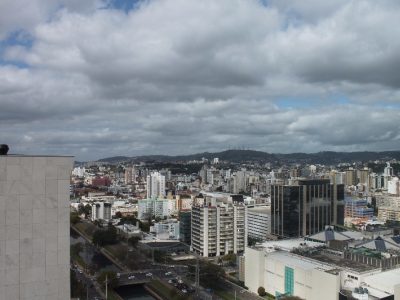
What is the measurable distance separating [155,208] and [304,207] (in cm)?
1457

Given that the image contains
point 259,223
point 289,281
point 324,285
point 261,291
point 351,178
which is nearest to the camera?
point 324,285

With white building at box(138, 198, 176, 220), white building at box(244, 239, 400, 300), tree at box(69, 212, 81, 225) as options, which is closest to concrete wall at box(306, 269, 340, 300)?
white building at box(244, 239, 400, 300)

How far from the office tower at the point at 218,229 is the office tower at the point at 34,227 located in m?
20.6

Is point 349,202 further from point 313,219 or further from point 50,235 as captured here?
point 50,235

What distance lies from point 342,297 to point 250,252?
4874 mm

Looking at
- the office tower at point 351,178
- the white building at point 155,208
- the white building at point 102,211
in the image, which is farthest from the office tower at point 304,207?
the office tower at point 351,178

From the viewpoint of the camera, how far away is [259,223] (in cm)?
2978

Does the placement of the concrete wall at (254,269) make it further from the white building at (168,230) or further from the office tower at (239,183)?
the office tower at (239,183)

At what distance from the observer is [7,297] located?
10.1ft

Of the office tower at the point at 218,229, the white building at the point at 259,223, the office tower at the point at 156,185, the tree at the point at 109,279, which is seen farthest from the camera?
the office tower at the point at 156,185

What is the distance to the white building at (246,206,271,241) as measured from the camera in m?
28.9

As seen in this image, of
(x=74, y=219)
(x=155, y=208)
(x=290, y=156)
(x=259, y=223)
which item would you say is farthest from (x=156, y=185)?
(x=290, y=156)

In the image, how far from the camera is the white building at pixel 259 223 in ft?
94.9

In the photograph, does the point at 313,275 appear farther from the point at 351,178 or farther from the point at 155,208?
the point at 351,178
